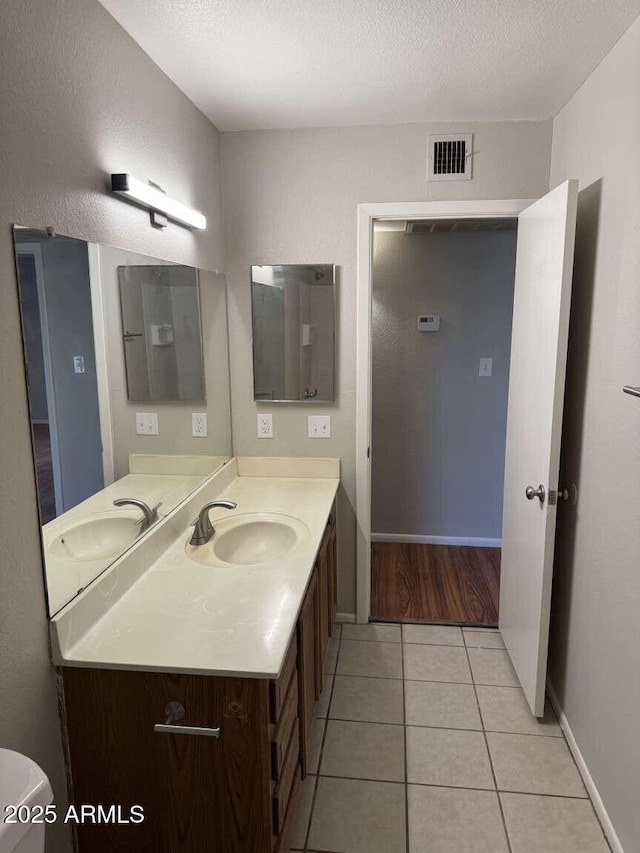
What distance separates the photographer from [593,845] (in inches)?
68.9

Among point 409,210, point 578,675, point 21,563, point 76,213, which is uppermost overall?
point 409,210

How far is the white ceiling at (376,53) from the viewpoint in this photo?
1.59m

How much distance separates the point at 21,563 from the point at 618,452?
5.29 ft

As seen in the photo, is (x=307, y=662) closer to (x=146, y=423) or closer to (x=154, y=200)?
(x=146, y=423)

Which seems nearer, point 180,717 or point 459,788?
point 180,717

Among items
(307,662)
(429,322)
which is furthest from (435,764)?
(429,322)

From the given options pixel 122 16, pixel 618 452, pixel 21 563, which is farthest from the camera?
pixel 618 452

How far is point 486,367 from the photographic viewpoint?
3803 mm

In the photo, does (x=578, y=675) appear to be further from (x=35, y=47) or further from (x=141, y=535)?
(x=35, y=47)

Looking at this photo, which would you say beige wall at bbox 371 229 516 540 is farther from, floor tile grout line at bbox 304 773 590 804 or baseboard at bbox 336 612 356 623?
floor tile grout line at bbox 304 773 590 804

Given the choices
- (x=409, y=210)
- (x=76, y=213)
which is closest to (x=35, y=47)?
(x=76, y=213)

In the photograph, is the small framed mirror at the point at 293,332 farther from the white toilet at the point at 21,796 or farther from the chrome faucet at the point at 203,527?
the white toilet at the point at 21,796

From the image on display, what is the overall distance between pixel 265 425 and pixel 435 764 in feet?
5.16

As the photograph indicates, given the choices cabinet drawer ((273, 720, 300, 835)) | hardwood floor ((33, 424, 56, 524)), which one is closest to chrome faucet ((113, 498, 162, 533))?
hardwood floor ((33, 424, 56, 524))
